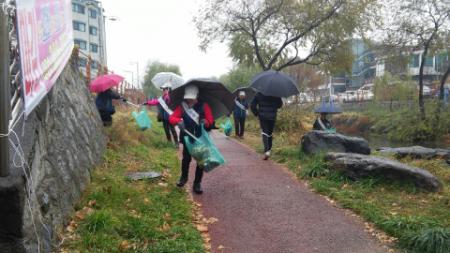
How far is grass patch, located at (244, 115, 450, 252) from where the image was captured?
4.51 metres

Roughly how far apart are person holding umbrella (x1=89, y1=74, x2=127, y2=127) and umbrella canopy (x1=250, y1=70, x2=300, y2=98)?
10.0 feet

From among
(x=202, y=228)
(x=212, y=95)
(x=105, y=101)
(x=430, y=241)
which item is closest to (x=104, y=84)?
(x=105, y=101)

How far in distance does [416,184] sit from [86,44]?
64.9 m

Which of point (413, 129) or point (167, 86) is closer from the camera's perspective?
point (167, 86)

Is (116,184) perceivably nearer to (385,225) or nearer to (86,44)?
(385,225)

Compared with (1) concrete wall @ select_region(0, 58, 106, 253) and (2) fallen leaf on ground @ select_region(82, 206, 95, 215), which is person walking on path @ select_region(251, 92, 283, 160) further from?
(2) fallen leaf on ground @ select_region(82, 206, 95, 215)

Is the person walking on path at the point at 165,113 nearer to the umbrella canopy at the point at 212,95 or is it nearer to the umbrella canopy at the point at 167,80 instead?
the umbrella canopy at the point at 167,80

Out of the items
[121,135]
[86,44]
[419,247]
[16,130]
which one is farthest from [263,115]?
[86,44]

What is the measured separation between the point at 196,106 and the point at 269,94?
3.12 metres

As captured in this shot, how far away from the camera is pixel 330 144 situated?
896 centimetres

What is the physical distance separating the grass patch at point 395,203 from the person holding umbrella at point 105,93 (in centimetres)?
416

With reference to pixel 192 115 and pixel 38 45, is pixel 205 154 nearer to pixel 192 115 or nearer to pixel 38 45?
pixel 192 115

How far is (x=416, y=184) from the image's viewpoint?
657cm

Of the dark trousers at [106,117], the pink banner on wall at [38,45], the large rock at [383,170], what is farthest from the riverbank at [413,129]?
the pink banner on wall at [38,45]
